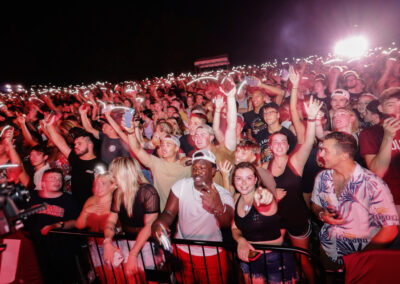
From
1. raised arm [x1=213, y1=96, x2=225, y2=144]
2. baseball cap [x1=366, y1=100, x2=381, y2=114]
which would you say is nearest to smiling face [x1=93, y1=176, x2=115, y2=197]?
raised arm [x1=213, y1=96, x2=225, y2=144]

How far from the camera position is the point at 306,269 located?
2607mm

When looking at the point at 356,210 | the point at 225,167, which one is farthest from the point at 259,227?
the point at 225,167

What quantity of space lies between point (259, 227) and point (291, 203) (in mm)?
664

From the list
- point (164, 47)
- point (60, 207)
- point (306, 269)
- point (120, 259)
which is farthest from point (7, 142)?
point (164, 47)

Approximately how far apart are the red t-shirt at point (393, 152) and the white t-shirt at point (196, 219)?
1.83 m

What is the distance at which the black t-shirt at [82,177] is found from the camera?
12.0 ft

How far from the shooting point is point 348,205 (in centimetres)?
226

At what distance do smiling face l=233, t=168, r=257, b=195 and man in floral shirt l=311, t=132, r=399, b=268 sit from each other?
30.4 inches

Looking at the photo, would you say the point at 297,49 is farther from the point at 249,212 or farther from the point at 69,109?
the point at 249,212

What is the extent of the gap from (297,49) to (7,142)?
4749 centimetres

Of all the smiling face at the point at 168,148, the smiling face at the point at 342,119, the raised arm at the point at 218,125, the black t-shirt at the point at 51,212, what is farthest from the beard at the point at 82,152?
the smiling face at the point at 342,119

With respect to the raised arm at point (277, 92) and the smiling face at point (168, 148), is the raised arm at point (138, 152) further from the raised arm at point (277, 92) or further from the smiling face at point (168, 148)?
the raised arm at point (277, 92)

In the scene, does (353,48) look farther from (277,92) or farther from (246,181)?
(246,181)

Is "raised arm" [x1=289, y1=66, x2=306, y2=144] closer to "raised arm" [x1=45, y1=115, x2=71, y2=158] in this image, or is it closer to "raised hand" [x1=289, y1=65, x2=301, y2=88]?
"raised hand" [x1=289, y1=65, x2=301, y2=88]
